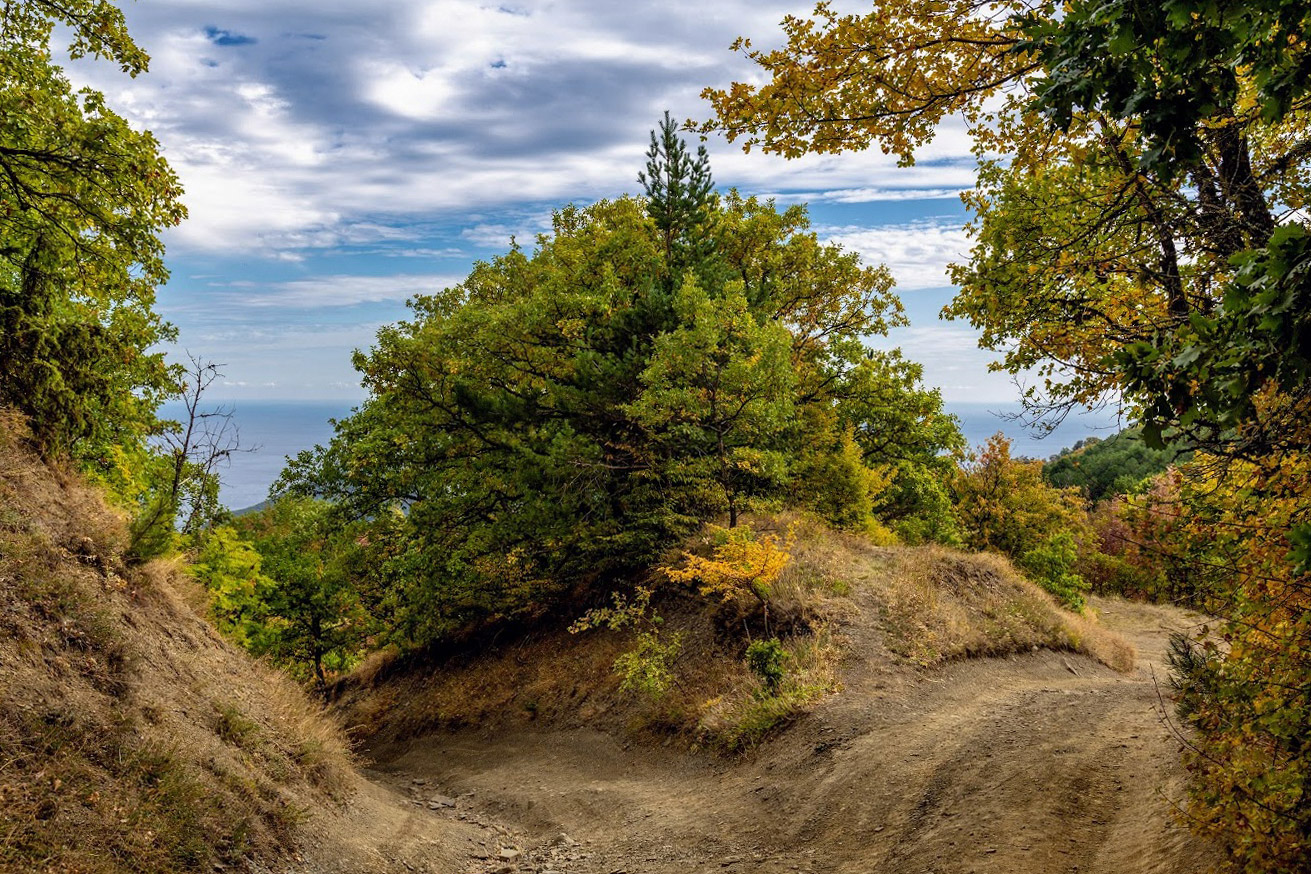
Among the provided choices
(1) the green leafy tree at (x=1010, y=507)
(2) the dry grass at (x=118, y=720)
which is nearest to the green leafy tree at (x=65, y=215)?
(2) the dry grass at (x=118, y=720)

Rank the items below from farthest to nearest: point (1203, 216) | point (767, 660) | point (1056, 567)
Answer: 1. point (1056, 567)
2. point (767, 660)
3. point (1203, 216)

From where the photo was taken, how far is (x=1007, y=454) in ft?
122

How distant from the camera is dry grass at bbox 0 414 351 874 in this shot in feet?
18.3

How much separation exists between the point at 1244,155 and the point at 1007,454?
3374cm

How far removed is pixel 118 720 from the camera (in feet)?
22.0

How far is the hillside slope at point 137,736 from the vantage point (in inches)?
Answer: 222

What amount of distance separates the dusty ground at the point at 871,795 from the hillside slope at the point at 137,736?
3.78 feet

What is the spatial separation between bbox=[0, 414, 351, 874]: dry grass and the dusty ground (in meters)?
1.97

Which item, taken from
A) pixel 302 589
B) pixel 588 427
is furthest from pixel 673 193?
pixel 302 589

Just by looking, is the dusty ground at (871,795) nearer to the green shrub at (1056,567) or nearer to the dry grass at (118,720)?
the dry grass at (118,720)

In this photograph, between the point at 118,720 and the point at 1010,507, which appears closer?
the point at 118,720

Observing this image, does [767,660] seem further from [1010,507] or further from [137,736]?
[1010,507]

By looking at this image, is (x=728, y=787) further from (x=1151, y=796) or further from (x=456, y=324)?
(x=456, y=324)

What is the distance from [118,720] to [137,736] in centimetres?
23
